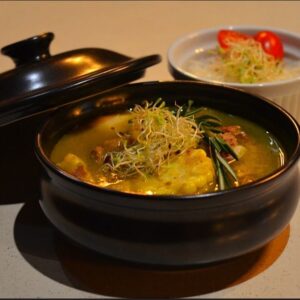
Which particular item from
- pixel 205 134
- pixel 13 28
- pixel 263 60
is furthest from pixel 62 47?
pixel 205 134

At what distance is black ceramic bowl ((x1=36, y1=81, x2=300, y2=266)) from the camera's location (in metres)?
0.95

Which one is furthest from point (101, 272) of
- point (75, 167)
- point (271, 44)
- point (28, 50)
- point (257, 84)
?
point (271, 44)

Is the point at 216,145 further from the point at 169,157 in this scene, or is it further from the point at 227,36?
the point at 227,36

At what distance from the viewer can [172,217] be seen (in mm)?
953

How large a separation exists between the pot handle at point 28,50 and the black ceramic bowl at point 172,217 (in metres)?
0.31

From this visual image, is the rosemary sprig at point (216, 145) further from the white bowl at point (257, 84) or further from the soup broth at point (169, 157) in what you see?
the white bowl at point (257, 84)

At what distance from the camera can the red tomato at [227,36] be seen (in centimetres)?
184

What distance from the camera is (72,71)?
4.09 ft

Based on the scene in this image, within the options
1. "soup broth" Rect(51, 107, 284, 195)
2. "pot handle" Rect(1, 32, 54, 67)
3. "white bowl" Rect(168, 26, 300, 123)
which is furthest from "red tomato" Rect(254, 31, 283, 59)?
"pot handle" Rect(1, 32, 54, 67)

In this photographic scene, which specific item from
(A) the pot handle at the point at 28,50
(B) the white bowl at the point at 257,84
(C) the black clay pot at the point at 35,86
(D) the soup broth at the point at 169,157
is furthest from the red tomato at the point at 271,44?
(A) the pot handle at the point at 28,50

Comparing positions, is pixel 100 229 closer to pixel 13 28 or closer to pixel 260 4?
pixel 13 28

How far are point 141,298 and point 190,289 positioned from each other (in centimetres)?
10

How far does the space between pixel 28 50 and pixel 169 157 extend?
48 centimetres

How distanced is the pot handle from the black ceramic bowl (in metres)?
0.31
